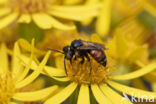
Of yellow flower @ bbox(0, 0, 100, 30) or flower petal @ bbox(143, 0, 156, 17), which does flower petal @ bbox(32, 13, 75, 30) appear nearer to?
yellow flower @ bbox(0, 0, 100, 30)

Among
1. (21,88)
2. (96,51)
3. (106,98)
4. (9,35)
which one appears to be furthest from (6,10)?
(106,98)

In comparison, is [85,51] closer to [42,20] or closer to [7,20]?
[42,20]

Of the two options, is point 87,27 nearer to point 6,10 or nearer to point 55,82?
point 6,10

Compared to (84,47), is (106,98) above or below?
below

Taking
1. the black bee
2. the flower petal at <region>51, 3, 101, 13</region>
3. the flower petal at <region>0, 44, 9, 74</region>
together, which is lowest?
the black bee

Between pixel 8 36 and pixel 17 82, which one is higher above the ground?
pixel 8 36

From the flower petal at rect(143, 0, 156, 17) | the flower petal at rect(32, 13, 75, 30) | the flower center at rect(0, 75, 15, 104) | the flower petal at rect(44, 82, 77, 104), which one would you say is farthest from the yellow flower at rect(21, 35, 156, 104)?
the flower petal at rect(143, 0, 156, 17)

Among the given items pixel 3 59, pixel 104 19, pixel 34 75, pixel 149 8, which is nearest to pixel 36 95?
pixel 34 75
